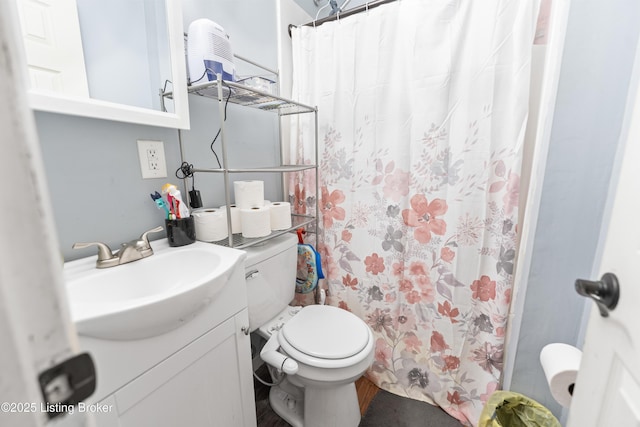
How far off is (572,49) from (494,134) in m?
0.32

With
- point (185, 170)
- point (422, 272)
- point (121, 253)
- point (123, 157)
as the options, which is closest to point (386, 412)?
point (422, 272)

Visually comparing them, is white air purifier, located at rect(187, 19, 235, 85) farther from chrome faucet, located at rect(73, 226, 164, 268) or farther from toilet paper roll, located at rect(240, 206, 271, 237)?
chrome faucet, located at rect(73, 226, 164, 268)

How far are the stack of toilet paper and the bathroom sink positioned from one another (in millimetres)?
70

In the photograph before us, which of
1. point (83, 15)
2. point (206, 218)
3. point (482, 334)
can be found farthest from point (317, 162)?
point (482, 334)

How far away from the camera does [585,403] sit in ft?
1.68

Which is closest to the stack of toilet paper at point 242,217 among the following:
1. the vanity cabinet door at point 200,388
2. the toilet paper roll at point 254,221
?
the toilet paper roll at point 254,221

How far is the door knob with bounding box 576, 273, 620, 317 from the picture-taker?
17.5 inches

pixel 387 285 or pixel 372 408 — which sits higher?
pixel 387 285

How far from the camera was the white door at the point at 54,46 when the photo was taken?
27.2 inches

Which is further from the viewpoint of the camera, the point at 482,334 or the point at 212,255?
the point at 482,334

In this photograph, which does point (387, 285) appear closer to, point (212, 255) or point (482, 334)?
point (482, 334)

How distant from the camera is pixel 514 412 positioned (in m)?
1.00

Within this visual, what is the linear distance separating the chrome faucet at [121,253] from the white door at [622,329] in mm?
1138

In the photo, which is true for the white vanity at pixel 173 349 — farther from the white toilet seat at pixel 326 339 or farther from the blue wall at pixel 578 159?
the blue wall at pixel 578 159
